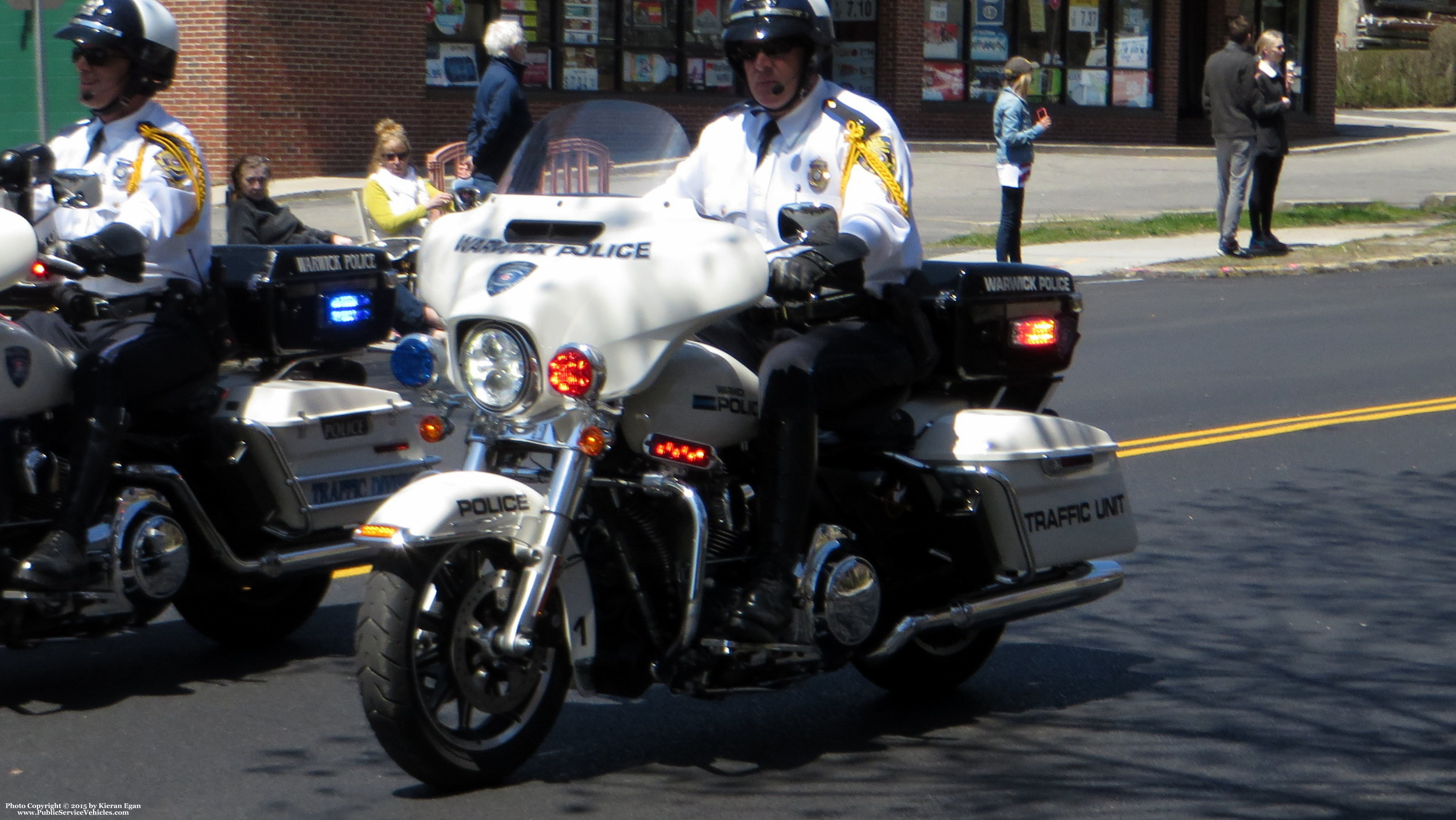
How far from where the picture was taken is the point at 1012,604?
5.18m

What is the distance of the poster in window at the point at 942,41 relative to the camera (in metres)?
33.0

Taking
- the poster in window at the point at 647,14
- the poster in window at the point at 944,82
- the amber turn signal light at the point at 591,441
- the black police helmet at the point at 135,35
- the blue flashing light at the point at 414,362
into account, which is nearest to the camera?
the amber turn signal light at the point at 591,441

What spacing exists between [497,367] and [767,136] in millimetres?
1148

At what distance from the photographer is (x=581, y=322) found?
4.34 metres

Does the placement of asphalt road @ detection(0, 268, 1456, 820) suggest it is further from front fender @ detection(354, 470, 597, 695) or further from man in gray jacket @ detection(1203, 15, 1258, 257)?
man in gray jacket @ detection(1203, 15, 1258, 257)

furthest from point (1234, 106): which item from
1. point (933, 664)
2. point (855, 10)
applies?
point (855, 10)

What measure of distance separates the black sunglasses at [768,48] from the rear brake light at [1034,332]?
105 cm

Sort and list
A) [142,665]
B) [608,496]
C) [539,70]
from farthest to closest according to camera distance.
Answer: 1. [539,70]
2. [142,665]
3. [608,496]

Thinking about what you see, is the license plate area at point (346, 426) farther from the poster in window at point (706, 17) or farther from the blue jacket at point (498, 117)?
the poster in window at point (706, 17)

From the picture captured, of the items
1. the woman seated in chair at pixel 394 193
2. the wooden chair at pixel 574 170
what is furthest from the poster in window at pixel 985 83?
the wooden chair at pixel 574 170

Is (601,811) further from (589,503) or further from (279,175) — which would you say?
(279,175)

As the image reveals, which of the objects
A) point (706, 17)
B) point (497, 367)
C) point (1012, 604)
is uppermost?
point (706, 17)

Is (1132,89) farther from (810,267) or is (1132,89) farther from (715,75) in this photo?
(810,267)

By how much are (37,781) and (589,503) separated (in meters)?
1.50
